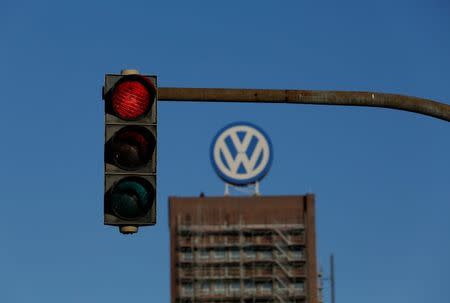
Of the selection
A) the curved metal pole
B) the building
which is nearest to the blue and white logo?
the curved metal pole

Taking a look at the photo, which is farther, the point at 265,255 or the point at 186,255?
the point at 186,255

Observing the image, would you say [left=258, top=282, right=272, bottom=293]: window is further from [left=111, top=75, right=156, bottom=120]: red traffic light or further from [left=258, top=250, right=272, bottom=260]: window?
[left=111, top=75, right=156, bottom=120]: red traffic light

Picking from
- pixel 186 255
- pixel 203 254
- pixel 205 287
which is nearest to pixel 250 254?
pixel 203 254

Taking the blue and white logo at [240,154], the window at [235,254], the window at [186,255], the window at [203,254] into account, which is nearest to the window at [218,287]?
the window at [203,254]

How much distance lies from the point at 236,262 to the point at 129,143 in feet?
365

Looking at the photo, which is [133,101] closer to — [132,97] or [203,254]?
[132,97]

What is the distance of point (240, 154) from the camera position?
46000 millimetres

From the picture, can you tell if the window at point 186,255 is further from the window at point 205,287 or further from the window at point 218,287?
the window at point 218,287

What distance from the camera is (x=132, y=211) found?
15086 mm

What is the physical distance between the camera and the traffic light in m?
15.1

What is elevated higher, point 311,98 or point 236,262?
point 236,262

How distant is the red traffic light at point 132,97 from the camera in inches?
603

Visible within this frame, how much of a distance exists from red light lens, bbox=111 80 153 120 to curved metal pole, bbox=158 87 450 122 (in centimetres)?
20

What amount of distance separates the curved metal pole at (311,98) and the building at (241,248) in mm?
108463
